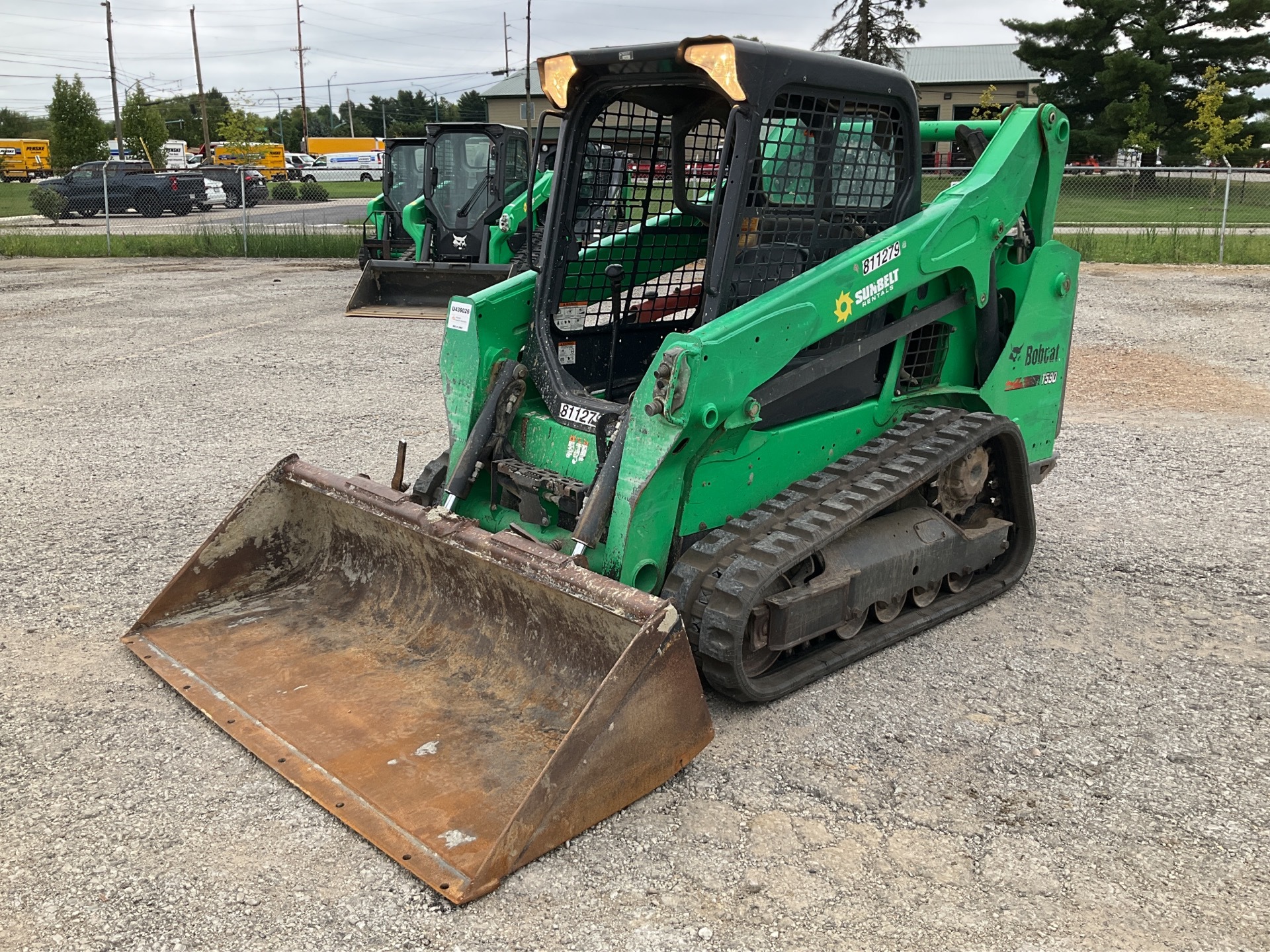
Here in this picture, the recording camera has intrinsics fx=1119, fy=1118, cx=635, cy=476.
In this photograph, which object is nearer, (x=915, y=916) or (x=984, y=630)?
(x=915, y=916)

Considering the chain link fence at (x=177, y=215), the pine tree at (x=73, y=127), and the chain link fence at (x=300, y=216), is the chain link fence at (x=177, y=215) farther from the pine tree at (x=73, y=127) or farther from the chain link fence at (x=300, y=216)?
the pine tree at (x=73, y=127)

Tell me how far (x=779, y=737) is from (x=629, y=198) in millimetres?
2375

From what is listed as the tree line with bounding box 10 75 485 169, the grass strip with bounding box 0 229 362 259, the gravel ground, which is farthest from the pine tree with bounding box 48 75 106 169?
the gravel ground

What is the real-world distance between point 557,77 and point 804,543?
207 cm

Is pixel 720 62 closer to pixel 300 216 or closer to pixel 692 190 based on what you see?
Answer: pixel 692 190

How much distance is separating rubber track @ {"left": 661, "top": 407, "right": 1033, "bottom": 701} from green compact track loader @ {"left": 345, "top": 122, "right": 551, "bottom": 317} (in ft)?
27.8

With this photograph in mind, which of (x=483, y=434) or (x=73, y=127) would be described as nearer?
(x=483, y=434)

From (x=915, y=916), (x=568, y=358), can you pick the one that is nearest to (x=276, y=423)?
(x=568, y=358)

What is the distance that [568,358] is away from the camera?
189 inches

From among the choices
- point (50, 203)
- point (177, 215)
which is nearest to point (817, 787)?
point (177, 215)

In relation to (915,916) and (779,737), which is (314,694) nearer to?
(779,737)

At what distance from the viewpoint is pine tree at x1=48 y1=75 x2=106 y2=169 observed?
152 ft

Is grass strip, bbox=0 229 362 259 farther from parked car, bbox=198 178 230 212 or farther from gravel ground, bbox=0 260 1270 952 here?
gravel ground, bbox=0 260 1270 952

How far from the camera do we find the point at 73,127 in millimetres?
46969
